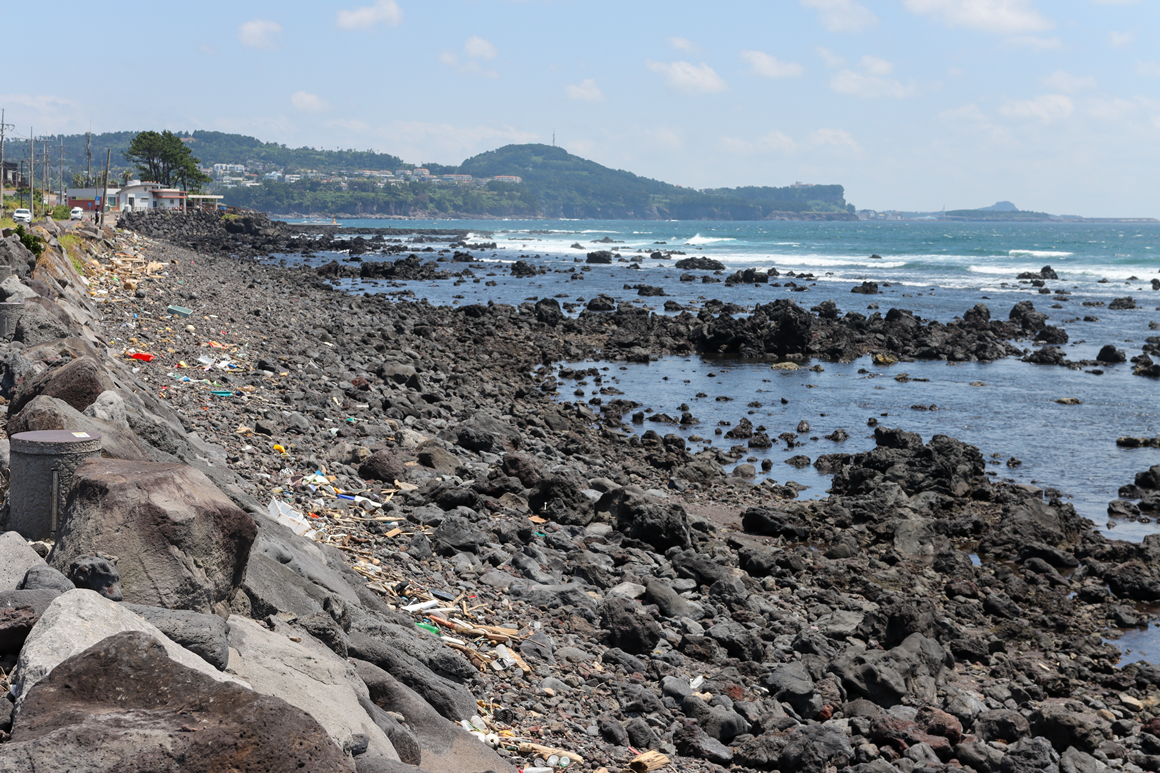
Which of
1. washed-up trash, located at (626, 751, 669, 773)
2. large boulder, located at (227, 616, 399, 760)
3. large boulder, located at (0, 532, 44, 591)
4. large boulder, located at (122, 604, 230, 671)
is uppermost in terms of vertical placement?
large boulder, located at (0, 532, 44, 591)

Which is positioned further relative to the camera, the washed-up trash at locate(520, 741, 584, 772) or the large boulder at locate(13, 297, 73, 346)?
the large boulder at locate(13, 297, 73, 346)

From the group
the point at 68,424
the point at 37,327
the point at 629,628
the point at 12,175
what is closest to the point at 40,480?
the point at 68,424

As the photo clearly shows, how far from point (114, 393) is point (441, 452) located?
6780 millimetres

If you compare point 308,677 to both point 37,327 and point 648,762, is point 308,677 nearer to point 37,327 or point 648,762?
point 648,762

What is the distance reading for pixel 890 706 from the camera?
875 cm

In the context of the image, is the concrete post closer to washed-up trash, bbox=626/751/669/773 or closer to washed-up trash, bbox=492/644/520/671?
washed-up trash, bbox=492/644/520/671

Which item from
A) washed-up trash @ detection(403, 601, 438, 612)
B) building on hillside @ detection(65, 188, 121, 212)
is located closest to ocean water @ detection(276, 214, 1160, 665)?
washed-up trash @ detection(403, 601, 438, 612)

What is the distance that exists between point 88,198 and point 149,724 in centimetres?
9710

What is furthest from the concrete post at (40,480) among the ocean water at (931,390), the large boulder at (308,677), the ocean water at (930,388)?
the ocean water at (930,388)

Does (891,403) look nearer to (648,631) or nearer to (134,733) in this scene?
(648,631)

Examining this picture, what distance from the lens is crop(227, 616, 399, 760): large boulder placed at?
4.40m

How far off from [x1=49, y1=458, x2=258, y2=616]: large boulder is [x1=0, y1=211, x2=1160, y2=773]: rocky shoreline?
0.02 meters

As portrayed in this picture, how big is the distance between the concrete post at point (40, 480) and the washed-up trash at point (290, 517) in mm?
3490

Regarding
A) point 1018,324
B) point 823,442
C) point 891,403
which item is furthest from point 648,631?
point 1018,324
